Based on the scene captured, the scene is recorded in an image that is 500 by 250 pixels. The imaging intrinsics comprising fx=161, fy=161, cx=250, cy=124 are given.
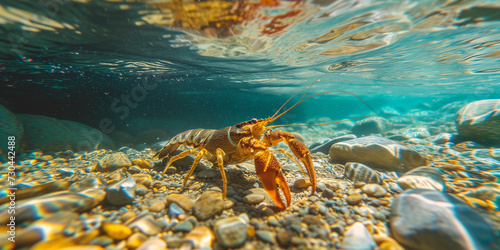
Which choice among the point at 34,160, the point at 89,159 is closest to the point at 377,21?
the point at 89,159

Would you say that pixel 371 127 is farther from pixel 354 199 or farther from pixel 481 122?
pixel 354 199

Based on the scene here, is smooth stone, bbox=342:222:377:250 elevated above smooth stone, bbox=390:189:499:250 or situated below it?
below

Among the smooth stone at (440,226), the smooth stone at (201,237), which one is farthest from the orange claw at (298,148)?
the smooth stone at (201,237)

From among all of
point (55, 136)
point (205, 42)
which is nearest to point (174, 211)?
point (205, 42)

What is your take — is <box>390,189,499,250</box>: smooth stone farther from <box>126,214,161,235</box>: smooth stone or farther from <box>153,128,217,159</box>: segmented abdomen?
<box>153,128,217,159</box>: segmented abdomen
